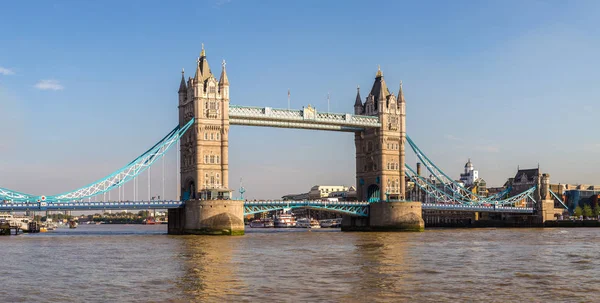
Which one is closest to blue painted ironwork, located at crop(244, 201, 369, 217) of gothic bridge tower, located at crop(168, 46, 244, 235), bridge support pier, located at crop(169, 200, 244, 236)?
gothic bridge tower, located at crop(168, 46, 244, 235)

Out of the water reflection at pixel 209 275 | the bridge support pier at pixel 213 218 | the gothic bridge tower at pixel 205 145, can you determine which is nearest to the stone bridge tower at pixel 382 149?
the gothic bridge tower at pixel 205 145

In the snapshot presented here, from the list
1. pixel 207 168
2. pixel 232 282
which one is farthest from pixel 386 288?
pixel 207 168

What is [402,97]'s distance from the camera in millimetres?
109625

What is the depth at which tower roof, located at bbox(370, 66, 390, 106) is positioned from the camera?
107250mm

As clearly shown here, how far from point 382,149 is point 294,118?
668 inches

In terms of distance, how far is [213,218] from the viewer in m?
82.6

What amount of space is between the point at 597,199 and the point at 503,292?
461ft

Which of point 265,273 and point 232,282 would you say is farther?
point 265,273

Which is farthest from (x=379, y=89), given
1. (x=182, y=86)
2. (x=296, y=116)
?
(x=182, y=86)

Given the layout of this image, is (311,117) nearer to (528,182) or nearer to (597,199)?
(528,182)

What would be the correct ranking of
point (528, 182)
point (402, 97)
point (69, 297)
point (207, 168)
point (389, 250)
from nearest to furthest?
point (69, 297) → point (389, 250) → point (207, 168) → point (402, 97) → point (528, 182)

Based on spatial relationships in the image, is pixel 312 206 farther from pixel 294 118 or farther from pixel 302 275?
pixel 302 275

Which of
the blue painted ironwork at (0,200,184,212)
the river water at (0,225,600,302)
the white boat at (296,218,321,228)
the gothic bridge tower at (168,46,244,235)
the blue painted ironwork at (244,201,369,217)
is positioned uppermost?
the gothic bridge tower at (168,46,244,235)

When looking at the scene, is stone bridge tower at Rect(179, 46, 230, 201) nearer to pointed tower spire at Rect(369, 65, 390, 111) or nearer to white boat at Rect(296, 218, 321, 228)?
pointed tower spire at Rect(369, 65, 390, 111)
